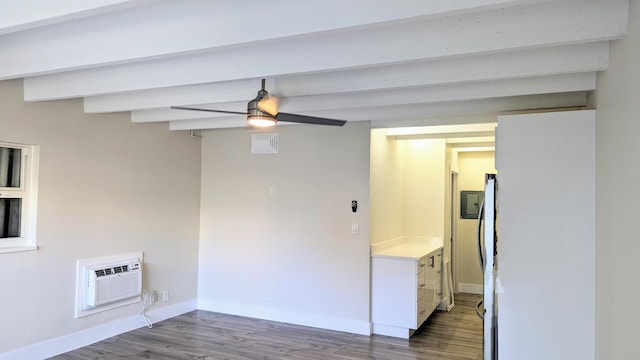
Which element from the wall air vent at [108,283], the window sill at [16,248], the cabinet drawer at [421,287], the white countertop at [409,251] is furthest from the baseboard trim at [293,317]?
the window sill at [16,248]

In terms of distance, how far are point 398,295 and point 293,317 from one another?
137cm

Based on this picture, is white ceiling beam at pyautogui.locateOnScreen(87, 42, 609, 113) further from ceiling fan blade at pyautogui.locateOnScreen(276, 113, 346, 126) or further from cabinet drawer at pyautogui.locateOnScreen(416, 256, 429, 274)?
cabinet drawer at pyautogui.locateOnScreen(416, 256, 429, 274)

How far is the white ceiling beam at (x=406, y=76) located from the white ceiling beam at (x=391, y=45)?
18.4 inches

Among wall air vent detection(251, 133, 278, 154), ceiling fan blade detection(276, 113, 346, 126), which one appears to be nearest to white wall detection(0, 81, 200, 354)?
wall air vent detection(251, 133, 278, 154)

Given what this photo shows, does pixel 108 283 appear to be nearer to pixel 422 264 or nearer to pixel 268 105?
pixel 268 105

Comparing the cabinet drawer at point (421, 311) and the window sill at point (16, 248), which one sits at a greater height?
the window sill at point (16, 248)

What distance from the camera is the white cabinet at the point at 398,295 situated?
4895mm

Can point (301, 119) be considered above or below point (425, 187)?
above

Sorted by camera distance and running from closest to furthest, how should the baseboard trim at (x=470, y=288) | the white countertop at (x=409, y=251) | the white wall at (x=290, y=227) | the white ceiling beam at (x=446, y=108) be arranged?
the white ceiling beam at (x=446, y=108) < the white countertop at (x=409, y=251) < the white wall at (x=290, y=227) < the baseboard trim at (x=470, y=288)

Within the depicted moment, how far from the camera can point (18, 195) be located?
4062 mm

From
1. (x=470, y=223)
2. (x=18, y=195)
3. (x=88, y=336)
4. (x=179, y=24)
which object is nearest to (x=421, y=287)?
(x=470, y=223)

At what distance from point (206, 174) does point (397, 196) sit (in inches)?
105

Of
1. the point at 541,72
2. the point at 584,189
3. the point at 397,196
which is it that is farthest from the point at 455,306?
the point at 541,72

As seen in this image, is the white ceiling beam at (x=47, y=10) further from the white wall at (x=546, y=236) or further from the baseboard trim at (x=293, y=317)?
the baseboard trim at (x=293, y=317)
